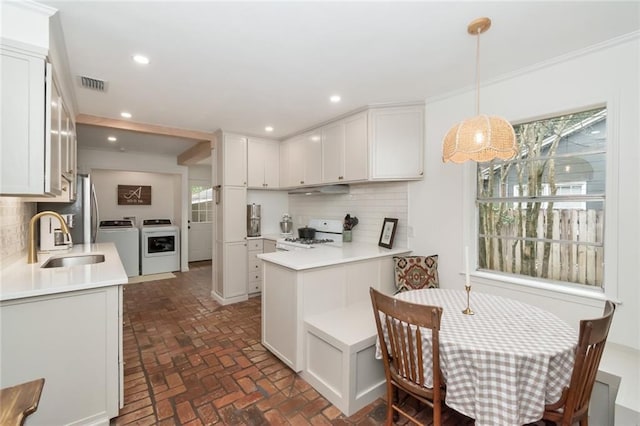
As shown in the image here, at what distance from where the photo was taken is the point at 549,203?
2.37 metres

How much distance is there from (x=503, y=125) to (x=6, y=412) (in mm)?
2430

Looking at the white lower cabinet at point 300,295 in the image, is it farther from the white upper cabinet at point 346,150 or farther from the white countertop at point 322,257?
the white upper cabinet at point 346,150

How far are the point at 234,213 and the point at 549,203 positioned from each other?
364 cm

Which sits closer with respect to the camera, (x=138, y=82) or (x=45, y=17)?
(x=45, y=17)

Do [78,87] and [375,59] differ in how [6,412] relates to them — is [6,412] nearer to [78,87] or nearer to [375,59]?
[375,59]

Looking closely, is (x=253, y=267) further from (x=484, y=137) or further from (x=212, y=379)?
(x=484, y=137)

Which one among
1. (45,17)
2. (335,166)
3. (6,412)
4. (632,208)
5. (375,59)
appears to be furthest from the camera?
(335,166)

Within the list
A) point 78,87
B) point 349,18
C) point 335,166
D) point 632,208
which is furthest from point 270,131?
point 632,208

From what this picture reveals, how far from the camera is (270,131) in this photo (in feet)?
13.9

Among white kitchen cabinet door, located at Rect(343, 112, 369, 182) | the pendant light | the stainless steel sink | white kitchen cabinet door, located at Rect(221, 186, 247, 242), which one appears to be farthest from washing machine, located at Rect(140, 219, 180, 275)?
the pendant light

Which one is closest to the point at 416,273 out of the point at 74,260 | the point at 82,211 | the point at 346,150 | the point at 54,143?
the point at 346,150

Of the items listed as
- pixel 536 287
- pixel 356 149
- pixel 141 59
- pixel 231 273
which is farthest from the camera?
pixel 231 273

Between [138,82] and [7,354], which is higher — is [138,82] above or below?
above

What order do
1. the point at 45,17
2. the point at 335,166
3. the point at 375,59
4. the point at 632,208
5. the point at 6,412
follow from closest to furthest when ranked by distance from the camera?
the point at 6,412 → the point at 45,17 → the point at 632,208 → the point at 375,59 → the point at 335,166
